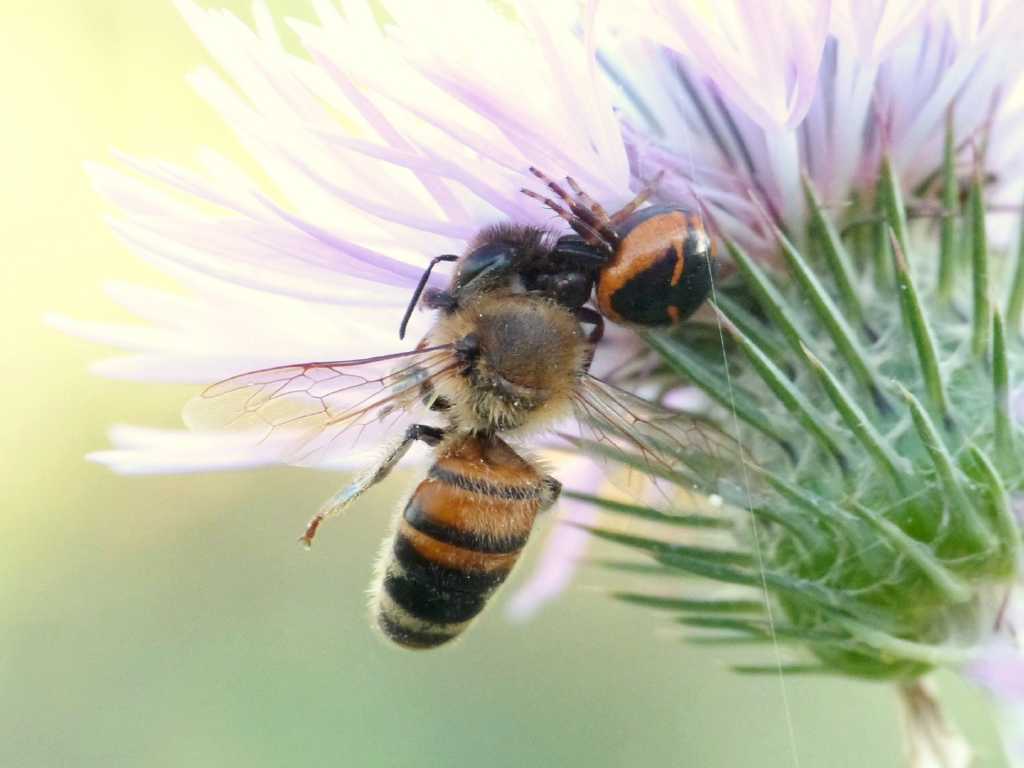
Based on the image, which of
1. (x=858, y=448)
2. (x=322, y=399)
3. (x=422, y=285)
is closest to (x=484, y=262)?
(x=422, y=285)

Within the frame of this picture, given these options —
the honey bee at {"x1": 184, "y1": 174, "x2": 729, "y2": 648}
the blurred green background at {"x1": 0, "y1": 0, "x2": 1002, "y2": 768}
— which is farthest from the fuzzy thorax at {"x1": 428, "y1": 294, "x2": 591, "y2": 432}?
the blurred green background at {"x1": 0, "y1": 0, "x2": 1002, "y2": 768}

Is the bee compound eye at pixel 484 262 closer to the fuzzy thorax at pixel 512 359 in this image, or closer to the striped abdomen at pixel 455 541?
the fuzzy thorax at pixel 512 359

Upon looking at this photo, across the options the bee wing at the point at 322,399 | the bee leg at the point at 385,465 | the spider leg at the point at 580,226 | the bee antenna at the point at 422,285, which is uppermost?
the spider leg at the point at 580,226

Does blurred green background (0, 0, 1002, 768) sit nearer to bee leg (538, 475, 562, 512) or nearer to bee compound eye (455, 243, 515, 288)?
bee leg (538, 475, 562, 512)

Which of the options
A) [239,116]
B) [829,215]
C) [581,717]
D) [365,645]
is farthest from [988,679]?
[365,645]

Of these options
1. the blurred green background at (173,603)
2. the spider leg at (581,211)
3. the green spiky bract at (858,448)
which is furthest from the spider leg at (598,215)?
the blurred green background at (173,603)

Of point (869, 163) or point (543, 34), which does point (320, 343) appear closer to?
point (543, 34)

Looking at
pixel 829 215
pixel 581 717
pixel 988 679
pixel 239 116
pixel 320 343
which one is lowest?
pixel 581 717
